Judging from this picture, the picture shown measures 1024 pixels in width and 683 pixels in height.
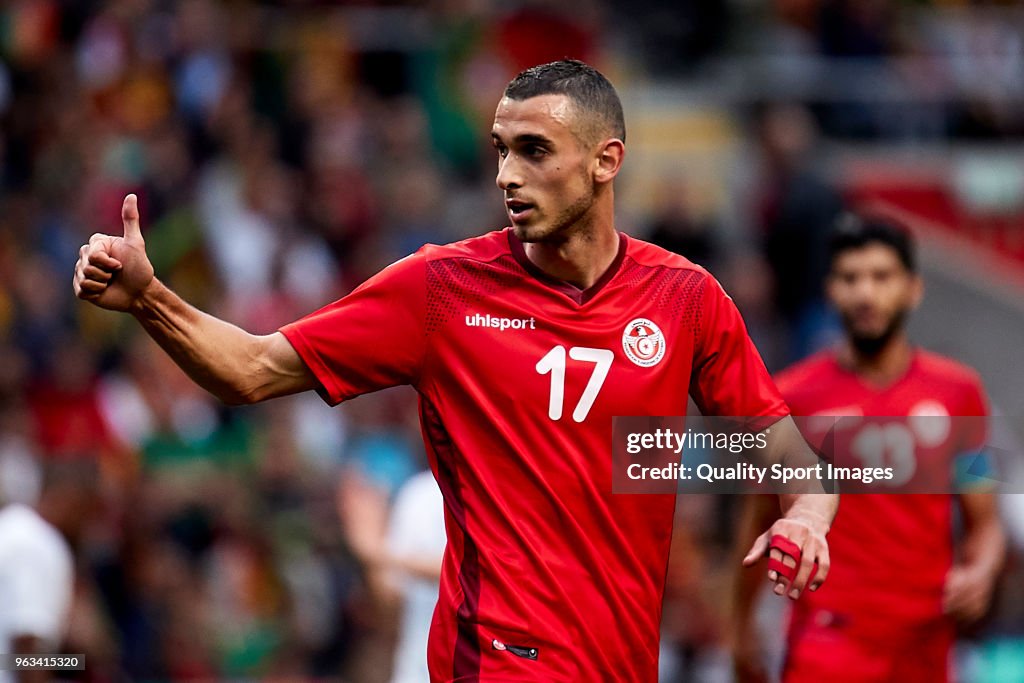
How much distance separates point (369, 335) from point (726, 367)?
3.91 ft

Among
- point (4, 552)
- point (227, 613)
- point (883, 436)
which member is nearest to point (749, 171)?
point (227, 613)

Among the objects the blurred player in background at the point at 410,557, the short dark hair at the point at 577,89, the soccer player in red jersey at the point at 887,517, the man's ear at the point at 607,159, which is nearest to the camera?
the short dark hair at the point at 577,89

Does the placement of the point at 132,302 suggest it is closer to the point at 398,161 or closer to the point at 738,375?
the point at 738,375

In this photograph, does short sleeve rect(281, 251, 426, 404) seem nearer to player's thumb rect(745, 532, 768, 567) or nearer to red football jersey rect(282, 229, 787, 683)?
red football jersey rect(282, 229, 787, 683)

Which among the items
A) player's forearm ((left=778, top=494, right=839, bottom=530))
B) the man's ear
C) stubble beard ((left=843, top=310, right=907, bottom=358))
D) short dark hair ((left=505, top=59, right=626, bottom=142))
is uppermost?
short dark hair ((left=505, top=59, right=626, bottom=142))

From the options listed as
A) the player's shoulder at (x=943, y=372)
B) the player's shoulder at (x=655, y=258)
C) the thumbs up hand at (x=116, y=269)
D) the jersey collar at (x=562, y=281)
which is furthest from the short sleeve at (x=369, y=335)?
the player's shoulder at (x=943, y=372)

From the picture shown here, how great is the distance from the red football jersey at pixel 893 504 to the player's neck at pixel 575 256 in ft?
7.13

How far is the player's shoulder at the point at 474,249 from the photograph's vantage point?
549 cm

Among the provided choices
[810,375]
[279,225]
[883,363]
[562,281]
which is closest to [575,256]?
[562,281]

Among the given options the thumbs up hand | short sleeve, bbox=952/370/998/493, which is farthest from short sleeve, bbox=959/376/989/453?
the thumbs up hand

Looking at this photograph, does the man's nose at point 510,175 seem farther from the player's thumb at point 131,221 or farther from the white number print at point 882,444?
the white number print at point 882,444

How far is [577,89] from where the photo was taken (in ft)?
17.7

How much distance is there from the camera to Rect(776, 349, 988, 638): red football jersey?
7312mm

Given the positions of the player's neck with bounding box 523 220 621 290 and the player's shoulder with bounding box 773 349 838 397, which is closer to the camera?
the player's neck with bounding box 523 220 621 290
